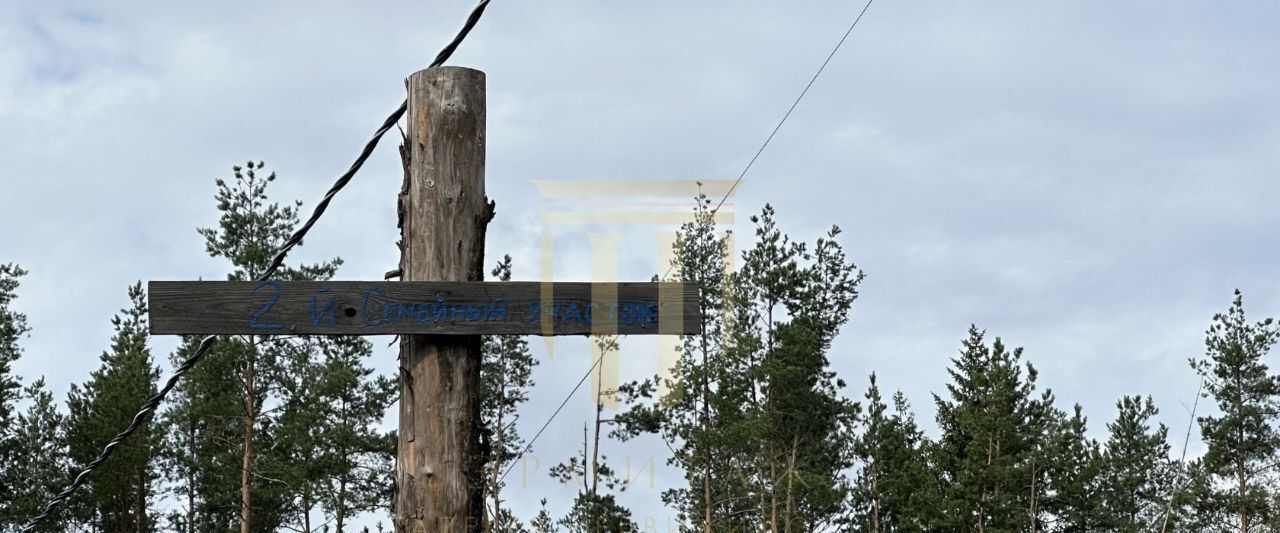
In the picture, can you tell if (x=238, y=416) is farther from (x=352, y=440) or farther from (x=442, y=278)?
(x=442, y=278)

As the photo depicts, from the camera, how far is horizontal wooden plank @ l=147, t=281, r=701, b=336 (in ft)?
15.9

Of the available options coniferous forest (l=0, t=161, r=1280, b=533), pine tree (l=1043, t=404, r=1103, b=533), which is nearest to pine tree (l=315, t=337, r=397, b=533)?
coniferous forest (l=0, t=161, r=1280, b=533)

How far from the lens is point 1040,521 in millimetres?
28797

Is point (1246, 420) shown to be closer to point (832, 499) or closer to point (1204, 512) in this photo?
point (1204, 512)

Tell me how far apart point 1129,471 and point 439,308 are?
2800 cm

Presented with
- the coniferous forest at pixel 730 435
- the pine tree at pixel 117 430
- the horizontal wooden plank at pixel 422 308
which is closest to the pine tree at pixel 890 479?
the coniferous forest at pixel 730 435

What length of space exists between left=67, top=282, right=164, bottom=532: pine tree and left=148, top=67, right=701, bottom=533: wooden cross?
2353 centimetres

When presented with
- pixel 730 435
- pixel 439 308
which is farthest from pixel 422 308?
pixel 730 435

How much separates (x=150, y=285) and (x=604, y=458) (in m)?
17.8

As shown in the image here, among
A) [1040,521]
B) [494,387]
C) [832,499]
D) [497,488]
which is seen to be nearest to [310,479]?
[494,387]

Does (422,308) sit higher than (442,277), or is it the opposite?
(442,277)

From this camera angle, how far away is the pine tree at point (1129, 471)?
28250 millimetres

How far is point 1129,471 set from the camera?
29.8m

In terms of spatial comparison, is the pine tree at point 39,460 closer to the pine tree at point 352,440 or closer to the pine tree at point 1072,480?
the pine tree at point 352,440
